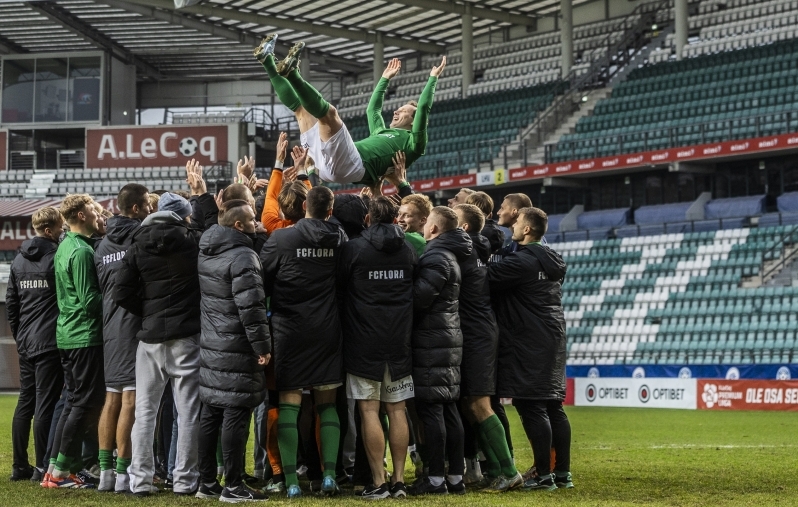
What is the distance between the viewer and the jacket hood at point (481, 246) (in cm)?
909

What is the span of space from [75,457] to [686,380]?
17.0 meters

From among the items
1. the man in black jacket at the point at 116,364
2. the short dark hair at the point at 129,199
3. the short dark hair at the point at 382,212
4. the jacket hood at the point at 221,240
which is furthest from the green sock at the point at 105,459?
the short dark hair at the point at 382,212

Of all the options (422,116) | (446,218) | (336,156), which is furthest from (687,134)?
(336,156)

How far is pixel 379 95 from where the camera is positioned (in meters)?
9.73

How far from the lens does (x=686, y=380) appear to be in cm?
2350

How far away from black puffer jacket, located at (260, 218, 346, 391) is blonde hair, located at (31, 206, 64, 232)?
234 centimetres

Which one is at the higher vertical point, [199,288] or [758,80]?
[758,80]

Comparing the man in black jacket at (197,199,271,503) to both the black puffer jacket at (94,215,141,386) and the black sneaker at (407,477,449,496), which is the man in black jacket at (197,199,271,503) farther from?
the black sneaker at (407,477,449,496)

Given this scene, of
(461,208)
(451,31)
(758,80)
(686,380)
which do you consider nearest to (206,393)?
(461,208)

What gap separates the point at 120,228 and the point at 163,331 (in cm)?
100

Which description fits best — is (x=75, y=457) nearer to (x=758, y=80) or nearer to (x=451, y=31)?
(x=758, y=80)

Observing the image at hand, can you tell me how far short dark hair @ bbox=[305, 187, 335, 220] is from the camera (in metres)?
8.33

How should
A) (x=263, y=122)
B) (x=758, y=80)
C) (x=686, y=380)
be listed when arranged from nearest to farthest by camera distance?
(x=686, y=380)
(x=758, y=80)
(x=263, y=122)

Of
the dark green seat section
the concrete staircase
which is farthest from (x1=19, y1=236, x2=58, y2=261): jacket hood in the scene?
the concrete staircase
